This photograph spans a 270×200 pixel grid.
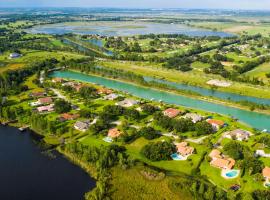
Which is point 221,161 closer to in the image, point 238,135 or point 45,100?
point 238,135

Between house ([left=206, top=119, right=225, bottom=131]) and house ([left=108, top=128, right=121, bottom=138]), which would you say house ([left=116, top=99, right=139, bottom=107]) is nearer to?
house ([left=108, top=128, right=121, bottom=138])

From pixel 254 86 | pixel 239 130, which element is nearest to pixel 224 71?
pixel 254 86

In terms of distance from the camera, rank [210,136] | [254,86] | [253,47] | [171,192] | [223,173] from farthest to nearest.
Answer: [253,47] < [254,86] < [210,136] < [223,173] < [171,192]

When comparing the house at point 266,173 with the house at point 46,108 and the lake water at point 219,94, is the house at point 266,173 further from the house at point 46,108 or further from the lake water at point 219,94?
the house at point 46,108

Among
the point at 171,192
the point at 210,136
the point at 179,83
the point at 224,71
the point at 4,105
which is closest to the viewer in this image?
the point at 171,192

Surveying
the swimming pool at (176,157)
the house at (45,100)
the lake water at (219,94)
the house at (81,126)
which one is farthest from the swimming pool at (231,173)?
the house at (45,100)

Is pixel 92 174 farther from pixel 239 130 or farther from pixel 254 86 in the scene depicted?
pixel 254 86

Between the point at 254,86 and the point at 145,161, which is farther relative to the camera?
the point at 254,86
